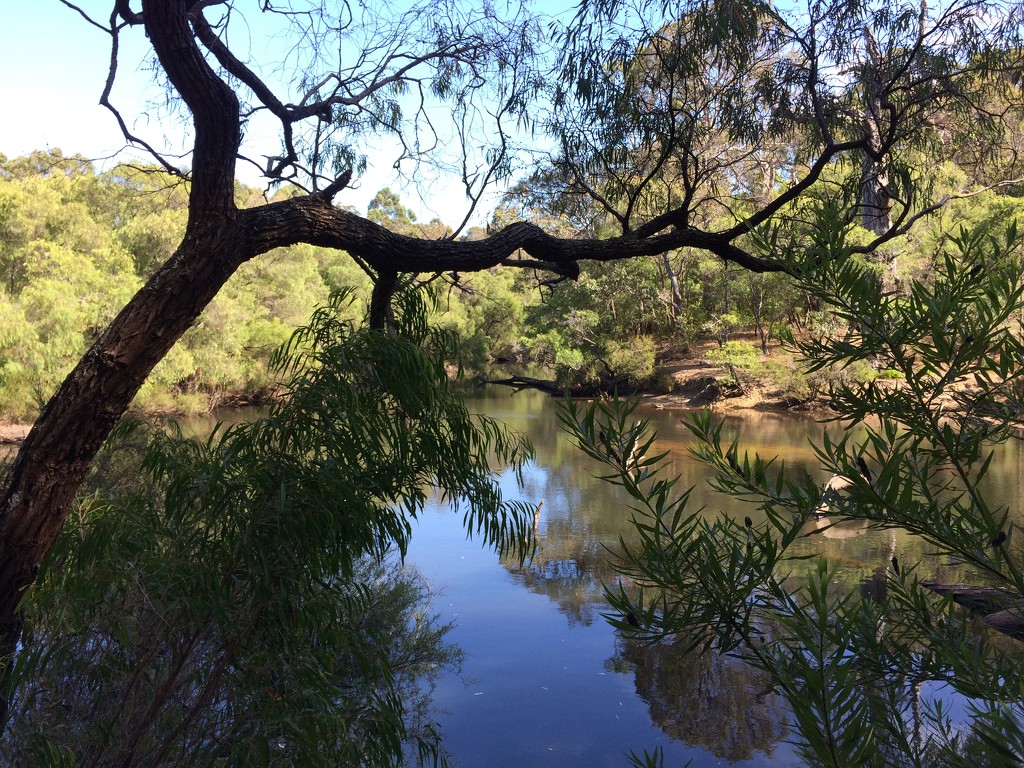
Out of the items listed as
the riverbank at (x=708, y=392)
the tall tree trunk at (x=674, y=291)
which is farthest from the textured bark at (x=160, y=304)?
the tall tree trunk at (x=674, y=291)

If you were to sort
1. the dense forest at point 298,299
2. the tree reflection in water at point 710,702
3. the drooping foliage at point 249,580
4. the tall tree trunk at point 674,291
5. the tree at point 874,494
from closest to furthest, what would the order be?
the tree at point 874,494 → the drooping foliage at point 249,580 → the tree reflection in water at point 710,702 → the dense forest at point 298,299 → the tall tree trunk at point 674,291

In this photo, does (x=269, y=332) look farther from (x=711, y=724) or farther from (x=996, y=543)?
(x=996, y=543)

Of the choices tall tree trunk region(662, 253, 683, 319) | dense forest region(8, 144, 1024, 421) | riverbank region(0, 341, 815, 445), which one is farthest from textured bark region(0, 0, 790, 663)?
tall tree trunk region(662, 253, 683, 319)

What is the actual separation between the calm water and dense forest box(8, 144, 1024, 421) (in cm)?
193

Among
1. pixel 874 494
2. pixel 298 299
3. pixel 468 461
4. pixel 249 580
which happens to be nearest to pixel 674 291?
pixel 298 299

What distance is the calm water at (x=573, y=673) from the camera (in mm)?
4688

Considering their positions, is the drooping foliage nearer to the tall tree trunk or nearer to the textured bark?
the textured bark

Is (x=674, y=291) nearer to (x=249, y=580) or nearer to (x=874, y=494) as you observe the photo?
(x=249, y=580)

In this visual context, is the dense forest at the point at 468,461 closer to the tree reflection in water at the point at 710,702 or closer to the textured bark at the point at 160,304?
the textured bark at the point at 160,304

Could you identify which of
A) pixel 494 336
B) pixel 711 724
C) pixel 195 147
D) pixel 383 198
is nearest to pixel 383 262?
pixel 195 147

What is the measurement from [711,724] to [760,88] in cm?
366

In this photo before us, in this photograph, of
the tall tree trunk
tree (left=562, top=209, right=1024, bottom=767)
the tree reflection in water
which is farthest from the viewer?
the tall tree trunk

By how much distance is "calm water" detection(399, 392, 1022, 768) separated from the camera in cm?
469

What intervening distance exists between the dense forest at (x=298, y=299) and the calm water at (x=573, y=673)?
193cm
